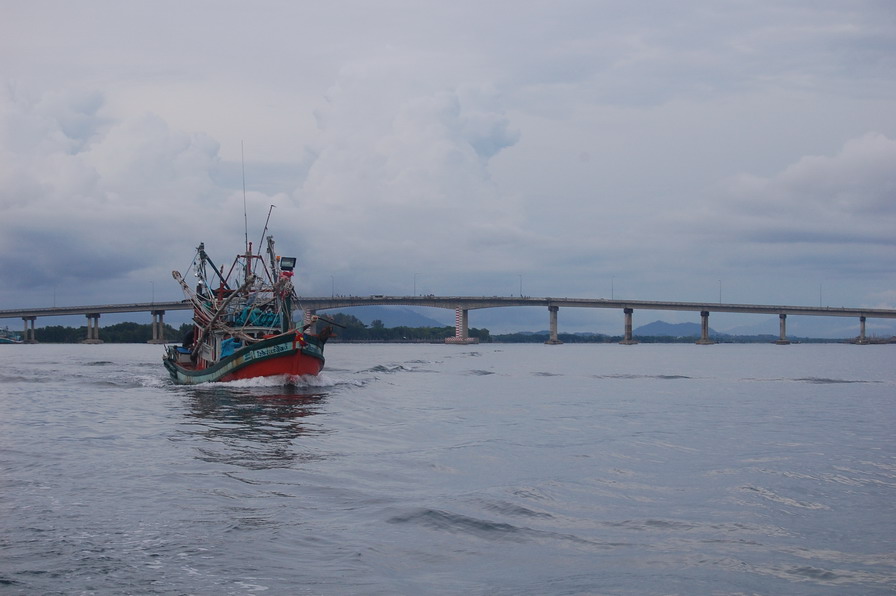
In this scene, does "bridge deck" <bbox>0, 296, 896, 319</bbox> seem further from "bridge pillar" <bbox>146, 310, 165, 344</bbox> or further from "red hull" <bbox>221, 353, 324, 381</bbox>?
"red hull" <bbox>221, 353, 324, 381</bbox>

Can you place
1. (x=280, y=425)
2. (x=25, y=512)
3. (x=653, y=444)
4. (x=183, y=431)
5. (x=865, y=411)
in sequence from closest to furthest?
(x=25, y=512) < (x=653, y=444) < (x=183, y=431) < (x=280, y=425) < (x=865, y=411)

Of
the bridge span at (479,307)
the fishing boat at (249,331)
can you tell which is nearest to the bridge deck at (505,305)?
the bridge span at (479,307)

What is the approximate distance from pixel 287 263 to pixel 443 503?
36.0m

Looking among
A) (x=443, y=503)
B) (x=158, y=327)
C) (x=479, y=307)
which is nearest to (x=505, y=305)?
(x=479, y=307)

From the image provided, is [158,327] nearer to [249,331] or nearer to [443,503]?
[249,331]

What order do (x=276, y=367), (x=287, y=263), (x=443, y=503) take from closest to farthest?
(x=443, y=503)
(x=276, y=367)
(x=287, y=263)

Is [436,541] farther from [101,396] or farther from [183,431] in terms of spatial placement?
[101,396]

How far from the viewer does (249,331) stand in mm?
52000

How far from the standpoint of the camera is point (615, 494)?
60.4ft

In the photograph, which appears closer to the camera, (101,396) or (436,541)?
(436,541)

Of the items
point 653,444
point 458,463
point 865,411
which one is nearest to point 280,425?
point 458,463

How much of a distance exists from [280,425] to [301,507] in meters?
15.0

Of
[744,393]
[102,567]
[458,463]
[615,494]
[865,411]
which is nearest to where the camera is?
[102,567]

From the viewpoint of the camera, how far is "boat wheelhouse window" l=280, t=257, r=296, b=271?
167ft
